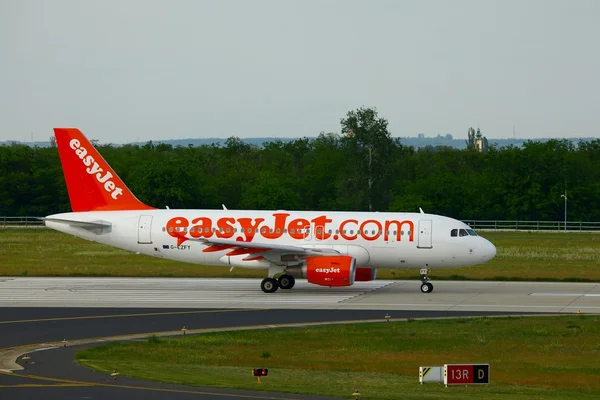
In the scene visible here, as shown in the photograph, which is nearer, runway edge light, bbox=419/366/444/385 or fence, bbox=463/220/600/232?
runway edge light, bbox=419/366/444/385

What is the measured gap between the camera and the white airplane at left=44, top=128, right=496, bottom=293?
43.5m

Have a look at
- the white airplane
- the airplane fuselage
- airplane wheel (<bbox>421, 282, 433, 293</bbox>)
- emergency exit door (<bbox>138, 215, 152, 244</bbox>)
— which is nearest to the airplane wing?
the white airplane

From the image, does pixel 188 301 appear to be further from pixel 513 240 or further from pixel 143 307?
pixel 513 240

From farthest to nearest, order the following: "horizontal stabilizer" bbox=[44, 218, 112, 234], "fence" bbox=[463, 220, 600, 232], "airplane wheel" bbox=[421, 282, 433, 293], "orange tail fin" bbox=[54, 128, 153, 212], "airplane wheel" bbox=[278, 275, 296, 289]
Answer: "fence" bbox=[463, 220, 600, 232]
"orange tail fin" bbox=[54, 128, 153, 212]
"horizontal stabilizer" bbox=[44, 218, 112, 234]
"airplane wheel" bbox=[278, 275, 296, 289]
"airplane wheel" bbox=[421, 282, 433, 293]

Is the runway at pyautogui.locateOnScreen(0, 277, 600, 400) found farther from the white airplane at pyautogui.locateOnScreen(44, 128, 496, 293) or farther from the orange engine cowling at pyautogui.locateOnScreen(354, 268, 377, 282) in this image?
the white airplane at pyautogui.locateOnScreen(44, 128, 496, 293)

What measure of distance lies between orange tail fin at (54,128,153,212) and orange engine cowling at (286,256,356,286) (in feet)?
31.3

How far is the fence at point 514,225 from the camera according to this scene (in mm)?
100125

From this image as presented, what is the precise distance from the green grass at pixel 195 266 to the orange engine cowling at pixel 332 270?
34.0 feet

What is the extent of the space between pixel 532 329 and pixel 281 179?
79.9m

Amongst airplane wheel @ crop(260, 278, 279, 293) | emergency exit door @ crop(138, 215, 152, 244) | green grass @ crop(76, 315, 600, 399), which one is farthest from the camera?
emergency exit door @ crop(138, 215, 152, 244)

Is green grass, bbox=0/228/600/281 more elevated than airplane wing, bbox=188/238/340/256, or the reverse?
airplane wing, bbox=188/238/340/256

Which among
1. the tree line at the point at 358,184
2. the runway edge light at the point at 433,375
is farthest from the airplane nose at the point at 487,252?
the tree line at the point at 358,184

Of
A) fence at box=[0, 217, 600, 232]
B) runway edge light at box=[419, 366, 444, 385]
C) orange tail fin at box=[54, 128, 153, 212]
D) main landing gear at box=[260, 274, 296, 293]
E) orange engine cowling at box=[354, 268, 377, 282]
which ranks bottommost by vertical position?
runway edge light at box=[419, 366, 444, 385]

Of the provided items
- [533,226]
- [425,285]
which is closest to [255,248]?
[425,285]
